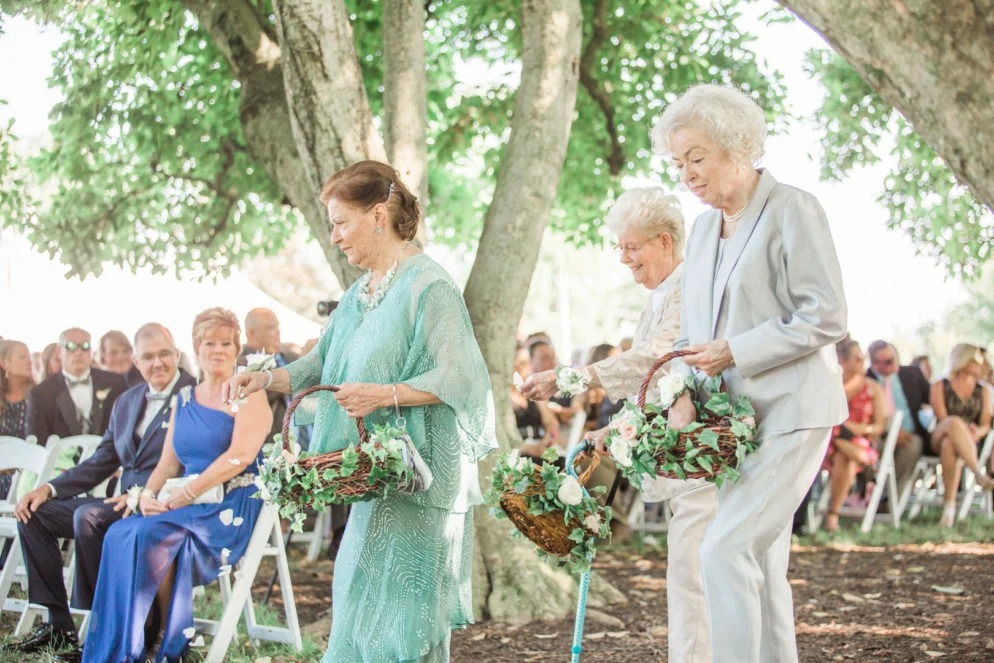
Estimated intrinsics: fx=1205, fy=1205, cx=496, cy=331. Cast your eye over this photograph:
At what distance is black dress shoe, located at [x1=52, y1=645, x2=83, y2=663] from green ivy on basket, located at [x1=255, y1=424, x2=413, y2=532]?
2.87m

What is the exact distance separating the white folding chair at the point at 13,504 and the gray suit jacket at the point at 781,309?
16.3 ft

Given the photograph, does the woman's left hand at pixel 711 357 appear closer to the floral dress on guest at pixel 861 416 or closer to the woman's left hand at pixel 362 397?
the woman's left hand at pixel 362 397

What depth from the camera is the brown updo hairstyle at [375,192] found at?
14.0ft

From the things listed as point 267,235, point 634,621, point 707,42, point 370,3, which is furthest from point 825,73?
point 634,621

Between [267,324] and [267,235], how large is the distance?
262 cm

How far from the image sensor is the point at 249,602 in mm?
6645

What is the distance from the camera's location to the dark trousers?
21.1 ft

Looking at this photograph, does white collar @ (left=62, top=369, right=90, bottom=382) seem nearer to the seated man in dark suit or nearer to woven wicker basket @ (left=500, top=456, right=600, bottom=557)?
the seated man in dark suit

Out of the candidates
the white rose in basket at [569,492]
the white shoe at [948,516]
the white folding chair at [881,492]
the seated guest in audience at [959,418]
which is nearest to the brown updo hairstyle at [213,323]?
the white rose in basket at [569,492]

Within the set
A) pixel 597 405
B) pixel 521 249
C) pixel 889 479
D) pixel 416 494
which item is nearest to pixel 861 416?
pixel 889 479

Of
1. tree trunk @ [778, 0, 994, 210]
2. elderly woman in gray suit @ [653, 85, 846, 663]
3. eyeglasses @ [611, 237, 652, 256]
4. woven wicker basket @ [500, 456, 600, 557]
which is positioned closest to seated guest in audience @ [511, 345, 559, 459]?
eyeglasses @ [611, 237, 652, 256]

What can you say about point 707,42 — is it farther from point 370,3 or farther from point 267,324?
point 267,324

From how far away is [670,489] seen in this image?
447cm

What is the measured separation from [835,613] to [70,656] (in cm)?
447
